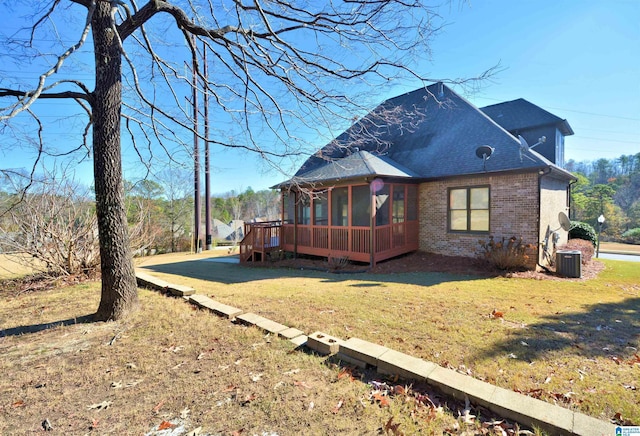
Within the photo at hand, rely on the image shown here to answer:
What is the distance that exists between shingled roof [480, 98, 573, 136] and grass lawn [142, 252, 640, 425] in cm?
778

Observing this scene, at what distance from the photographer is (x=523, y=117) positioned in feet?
45.3

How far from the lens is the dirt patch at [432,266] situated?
862 centimetres

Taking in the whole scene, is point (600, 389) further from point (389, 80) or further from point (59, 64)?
point (59, 64)

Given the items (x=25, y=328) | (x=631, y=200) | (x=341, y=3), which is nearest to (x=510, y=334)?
(x=341, y=3)

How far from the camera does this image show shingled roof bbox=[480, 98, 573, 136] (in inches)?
505

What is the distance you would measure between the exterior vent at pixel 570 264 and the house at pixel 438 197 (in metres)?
0.56

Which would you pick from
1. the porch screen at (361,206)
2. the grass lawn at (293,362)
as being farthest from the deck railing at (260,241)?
the grass lawn at (293,362)

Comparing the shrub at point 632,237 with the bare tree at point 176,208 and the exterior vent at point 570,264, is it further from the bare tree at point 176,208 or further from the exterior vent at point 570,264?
the bare tree at point 176,208

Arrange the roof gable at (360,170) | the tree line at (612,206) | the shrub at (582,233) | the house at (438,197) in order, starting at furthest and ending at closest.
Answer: the tree line at (612,206) < the shrub at (582,233) < the roof gable at (360,170) < the house at (438,197)

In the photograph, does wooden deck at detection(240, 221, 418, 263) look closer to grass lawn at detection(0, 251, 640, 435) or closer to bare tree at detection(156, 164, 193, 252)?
grass lawn at detection(0, 251, 640, 435)

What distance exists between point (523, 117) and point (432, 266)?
31.6 feet

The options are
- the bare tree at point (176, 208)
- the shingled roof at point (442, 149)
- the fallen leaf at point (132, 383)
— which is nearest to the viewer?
the fallen leaf at point (132, 383)

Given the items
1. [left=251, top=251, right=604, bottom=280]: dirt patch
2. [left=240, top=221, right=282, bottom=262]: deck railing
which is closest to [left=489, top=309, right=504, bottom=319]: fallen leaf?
[left=251, top=251, right=604, bottom=280]: dirt patch

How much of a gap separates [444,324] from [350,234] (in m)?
6.44
